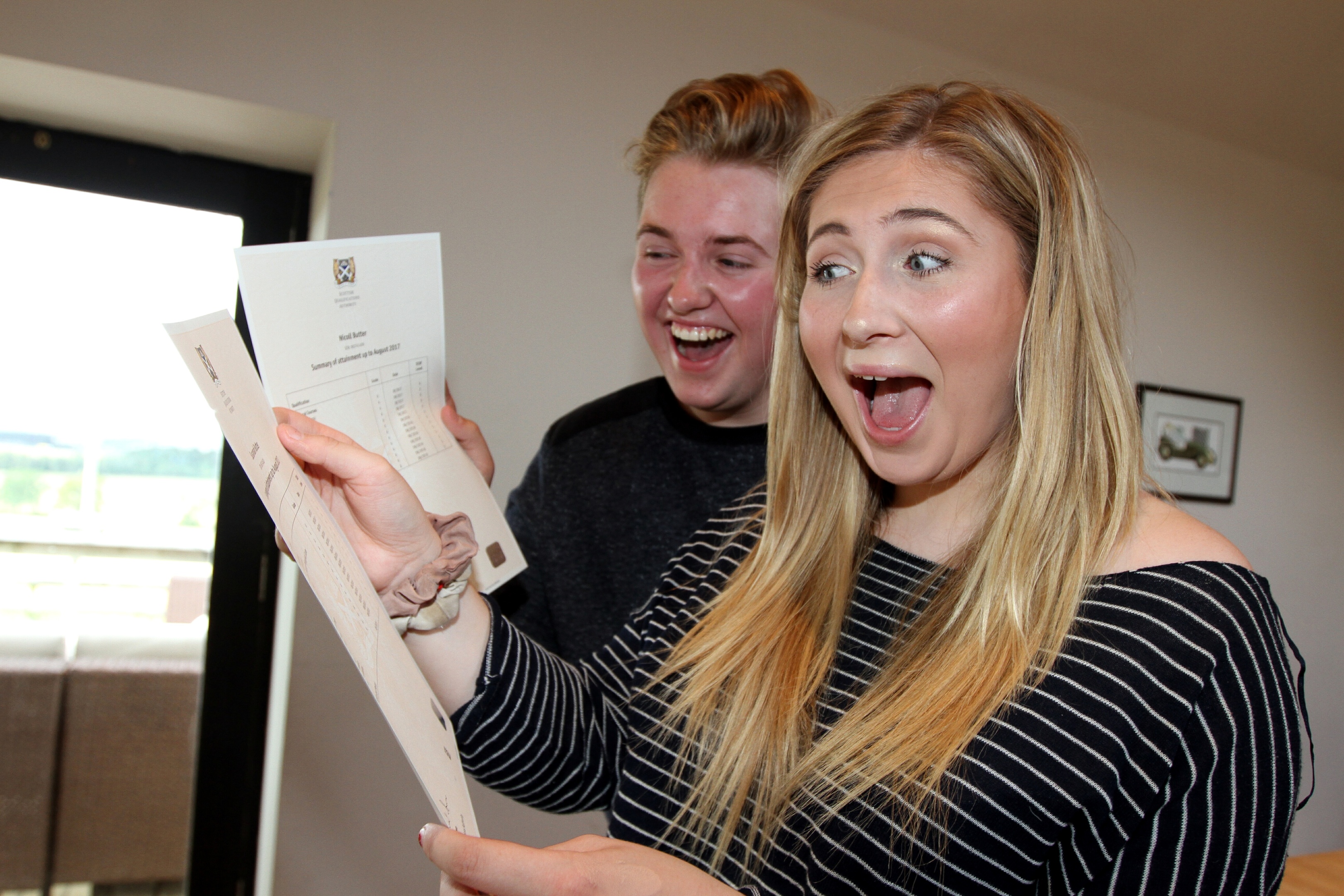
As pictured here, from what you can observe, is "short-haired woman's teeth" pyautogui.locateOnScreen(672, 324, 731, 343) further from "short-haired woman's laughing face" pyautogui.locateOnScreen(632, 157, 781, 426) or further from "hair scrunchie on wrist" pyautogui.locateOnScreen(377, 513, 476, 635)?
"hair scrunchie on wrist" pyautogui.locateOnScreen(377, 513, 476, 635)

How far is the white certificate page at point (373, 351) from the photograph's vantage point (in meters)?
0.77

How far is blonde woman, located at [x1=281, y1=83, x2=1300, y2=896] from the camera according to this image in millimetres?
677

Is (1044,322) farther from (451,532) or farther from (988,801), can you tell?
(451,532)

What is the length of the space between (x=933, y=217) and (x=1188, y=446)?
2.86m

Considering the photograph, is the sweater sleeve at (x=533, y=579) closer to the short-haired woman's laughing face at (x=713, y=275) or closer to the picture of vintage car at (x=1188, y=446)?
the short-haired woman's laughing face at (x=713, y=275)

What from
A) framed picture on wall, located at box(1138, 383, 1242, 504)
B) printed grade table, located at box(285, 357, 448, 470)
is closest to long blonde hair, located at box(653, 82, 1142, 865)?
printed grade table, located at box(285, 357, 448, 470)

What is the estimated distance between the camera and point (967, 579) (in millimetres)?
865

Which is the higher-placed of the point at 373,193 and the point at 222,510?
the point at 373,193

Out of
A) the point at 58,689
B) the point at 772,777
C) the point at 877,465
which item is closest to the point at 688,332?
the point at 877,465

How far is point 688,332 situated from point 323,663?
3.89 ft

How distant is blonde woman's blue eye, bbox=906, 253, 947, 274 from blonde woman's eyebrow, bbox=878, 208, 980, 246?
0.10ft

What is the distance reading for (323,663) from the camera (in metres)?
1.95

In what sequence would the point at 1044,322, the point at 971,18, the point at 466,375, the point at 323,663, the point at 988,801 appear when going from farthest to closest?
the point at 971,18 < the point at 466,375 < the point at 323,663 < the point at 1044,322 < the point at 988,801

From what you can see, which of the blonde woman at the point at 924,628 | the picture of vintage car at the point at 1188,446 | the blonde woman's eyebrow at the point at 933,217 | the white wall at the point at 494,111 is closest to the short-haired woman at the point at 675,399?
the blonde woman at the point at 924,628
